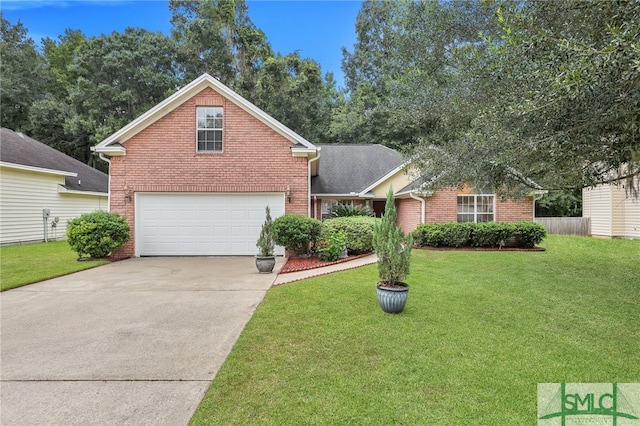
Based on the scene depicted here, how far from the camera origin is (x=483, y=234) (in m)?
12.5

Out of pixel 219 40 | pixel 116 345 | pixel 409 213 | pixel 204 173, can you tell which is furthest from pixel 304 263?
pixel 219 40

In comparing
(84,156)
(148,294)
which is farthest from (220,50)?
(148,294)

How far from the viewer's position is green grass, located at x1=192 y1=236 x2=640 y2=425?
281 cm

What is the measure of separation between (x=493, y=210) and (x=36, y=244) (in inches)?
770

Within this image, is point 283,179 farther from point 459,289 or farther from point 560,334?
point 560,334

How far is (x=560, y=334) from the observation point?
4379mm

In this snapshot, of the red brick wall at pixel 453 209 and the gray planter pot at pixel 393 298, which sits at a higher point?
the red brick wall at pixel 453 209

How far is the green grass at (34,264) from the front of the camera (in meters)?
A: 7.82

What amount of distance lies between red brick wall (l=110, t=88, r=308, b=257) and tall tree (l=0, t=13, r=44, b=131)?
77.9 ft

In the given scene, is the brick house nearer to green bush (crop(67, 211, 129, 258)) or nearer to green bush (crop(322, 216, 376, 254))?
green bush (crop(67, 211, 129, 258))

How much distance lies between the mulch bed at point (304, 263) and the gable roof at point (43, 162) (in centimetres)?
1250

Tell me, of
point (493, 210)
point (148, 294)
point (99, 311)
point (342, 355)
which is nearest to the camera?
point (342, 355)

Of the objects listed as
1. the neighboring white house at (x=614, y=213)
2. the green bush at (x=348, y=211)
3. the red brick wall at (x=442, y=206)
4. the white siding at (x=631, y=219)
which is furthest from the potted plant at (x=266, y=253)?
the white siding at (x=631, y=219)

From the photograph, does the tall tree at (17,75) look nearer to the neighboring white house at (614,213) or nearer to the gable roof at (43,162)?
the gable roof at (43,162)
